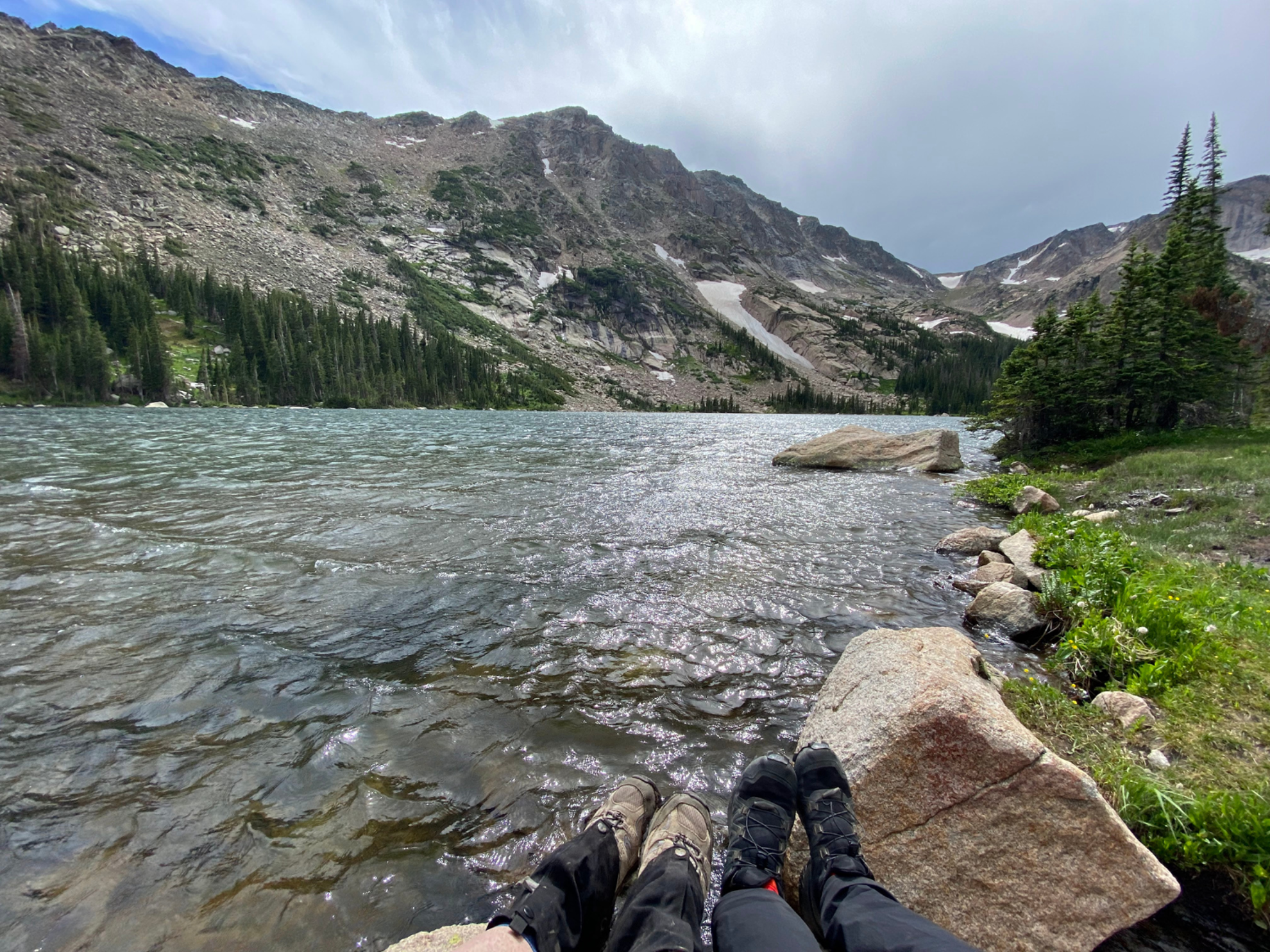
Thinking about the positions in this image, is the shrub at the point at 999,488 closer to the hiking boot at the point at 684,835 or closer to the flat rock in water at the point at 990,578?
the flat rock in water at the point at 990,578

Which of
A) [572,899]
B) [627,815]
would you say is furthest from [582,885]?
[627,815]

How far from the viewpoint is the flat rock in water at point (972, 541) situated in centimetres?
1123

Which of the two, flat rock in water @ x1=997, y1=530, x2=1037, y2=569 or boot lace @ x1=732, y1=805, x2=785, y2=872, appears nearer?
boot lace @ x1=732, y1=805, x2=785, y2=872

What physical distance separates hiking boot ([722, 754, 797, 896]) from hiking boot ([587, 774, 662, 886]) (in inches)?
24.7

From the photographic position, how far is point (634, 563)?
9828mm

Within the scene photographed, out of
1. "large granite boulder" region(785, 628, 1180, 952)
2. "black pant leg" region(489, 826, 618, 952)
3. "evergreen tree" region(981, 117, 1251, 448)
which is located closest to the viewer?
"black pant leg" region(489, 826, 618, 952)

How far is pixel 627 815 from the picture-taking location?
3.81 meters

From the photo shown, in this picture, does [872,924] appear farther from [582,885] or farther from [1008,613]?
[1008,613]

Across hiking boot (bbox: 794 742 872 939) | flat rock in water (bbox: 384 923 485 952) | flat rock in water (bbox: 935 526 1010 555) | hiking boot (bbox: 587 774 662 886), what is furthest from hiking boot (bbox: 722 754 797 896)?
flat rock in water (bbox: 935 526 1010 555)

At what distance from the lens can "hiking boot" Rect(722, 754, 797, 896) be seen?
133 inches

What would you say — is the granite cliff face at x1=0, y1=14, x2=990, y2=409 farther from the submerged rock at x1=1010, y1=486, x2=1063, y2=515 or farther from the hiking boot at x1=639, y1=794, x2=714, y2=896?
the hiking boot at x1=639, y1=794, x2=714, y2=896

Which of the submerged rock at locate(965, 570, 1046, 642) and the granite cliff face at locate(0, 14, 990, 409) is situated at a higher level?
the granite cliff face at locate(0, 14, 990, 409)

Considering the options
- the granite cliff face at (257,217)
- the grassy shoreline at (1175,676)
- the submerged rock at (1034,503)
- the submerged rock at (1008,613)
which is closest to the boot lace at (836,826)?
the grassy shoreline at (1175,676)

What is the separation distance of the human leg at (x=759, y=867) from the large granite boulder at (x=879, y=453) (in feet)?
76.7
